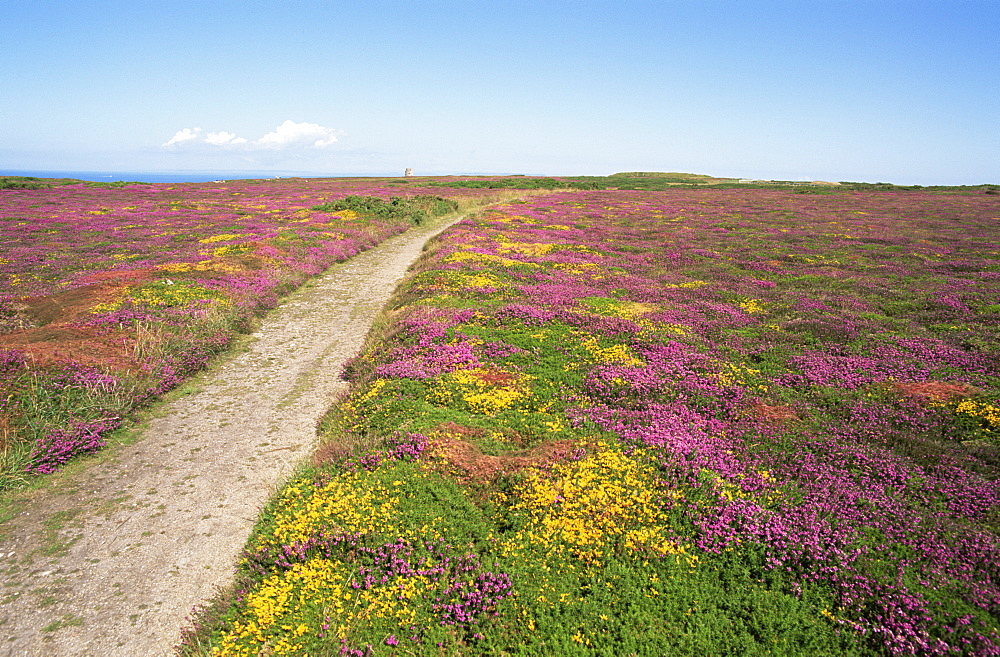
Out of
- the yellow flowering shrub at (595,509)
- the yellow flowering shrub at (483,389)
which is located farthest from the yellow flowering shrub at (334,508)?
the yellow flowering shrub at (483,389)

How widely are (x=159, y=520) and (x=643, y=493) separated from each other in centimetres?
954

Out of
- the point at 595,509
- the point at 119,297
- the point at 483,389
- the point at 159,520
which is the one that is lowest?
the point at 159,520

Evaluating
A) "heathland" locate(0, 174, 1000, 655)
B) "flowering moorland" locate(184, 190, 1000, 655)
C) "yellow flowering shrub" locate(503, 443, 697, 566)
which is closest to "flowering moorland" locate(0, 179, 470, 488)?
"heathland" locate(0, 174, 1000, 655)

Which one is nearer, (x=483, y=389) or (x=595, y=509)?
(x=595, y=509)

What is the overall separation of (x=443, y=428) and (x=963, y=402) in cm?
1313

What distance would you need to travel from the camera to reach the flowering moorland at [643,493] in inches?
274

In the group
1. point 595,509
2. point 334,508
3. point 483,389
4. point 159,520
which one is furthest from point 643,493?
point 159,520

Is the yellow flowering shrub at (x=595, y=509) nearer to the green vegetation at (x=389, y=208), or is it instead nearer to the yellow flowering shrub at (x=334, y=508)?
the yellow flowering shrub at (x=334, y=508)

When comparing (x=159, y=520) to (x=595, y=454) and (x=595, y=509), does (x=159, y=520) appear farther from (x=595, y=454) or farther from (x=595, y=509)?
(x=595, y=454)

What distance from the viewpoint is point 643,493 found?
9.42 m

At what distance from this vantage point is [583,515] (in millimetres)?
8875

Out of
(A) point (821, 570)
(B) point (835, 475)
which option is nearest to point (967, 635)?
(A) point (821, 570)

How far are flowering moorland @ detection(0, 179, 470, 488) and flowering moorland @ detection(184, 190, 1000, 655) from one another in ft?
20.2

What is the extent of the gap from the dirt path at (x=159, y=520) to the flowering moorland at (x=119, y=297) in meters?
1.39
